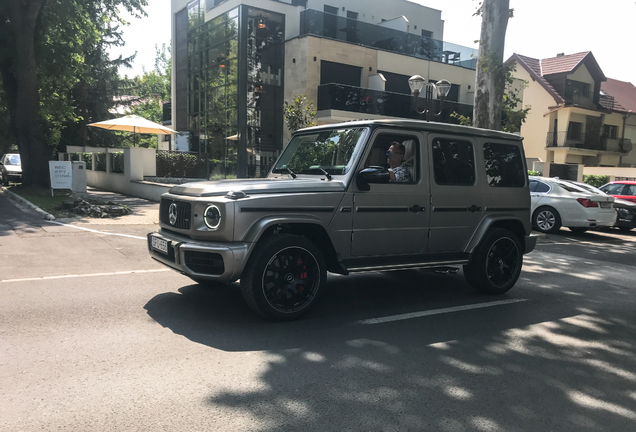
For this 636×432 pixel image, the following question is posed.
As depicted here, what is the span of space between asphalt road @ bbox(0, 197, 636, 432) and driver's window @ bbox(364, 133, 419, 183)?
5.11 feet

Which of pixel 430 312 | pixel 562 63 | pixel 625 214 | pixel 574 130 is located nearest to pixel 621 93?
pixel 562 63

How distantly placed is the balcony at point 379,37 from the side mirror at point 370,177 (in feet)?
70.2

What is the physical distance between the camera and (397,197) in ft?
18.9

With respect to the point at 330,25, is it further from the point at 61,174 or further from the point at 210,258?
the point at 210,258

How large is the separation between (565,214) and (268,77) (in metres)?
16.6

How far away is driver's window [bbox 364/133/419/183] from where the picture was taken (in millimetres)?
5742

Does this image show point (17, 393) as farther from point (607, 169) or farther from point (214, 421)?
point (607, 169)

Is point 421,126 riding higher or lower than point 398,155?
higher

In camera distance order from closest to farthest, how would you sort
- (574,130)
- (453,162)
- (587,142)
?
1. (453,162)
2. (574,130)
3. (587,142)

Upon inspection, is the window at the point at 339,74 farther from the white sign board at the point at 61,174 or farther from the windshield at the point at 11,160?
the windshield at the point at 11,160

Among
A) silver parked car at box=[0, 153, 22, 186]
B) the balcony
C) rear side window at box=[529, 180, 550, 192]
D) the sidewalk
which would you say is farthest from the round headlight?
silver parked car at box=[0, 153, 22, 186]

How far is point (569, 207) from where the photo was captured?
1420cm

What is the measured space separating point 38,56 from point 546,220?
63.3ft

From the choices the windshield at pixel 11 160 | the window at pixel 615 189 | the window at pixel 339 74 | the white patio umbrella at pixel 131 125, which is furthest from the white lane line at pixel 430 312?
the windshield at pixel 11 160
